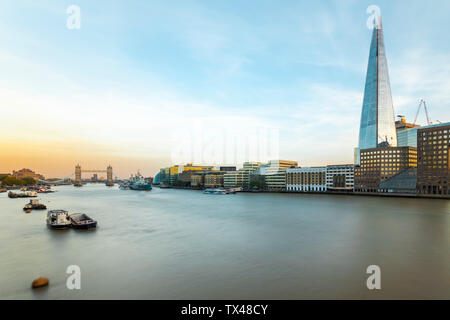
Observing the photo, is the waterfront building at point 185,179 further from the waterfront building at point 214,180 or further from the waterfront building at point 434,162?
the waterfront building at point 434,162

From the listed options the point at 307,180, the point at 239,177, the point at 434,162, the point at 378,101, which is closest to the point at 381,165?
the point at 434,162

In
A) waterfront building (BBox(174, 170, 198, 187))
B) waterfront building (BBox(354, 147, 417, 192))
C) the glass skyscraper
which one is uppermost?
the glass skyscraper

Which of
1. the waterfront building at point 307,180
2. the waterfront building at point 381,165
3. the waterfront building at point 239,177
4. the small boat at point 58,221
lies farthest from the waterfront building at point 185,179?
the small boat at point 58,221

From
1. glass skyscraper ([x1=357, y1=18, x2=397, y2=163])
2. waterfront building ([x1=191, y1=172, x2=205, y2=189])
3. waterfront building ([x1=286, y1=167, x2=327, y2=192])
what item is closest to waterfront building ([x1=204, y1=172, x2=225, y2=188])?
waterfront building ([x1=191, y1=172, x2=205, y2=189])

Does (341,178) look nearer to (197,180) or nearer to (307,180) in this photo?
A: (307,180)

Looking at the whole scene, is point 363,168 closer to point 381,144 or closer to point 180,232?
point 381,144

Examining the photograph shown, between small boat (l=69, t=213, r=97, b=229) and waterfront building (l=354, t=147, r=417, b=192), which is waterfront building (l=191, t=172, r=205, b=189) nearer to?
waterfront building (l=354, t=147, r=417, b=192)
